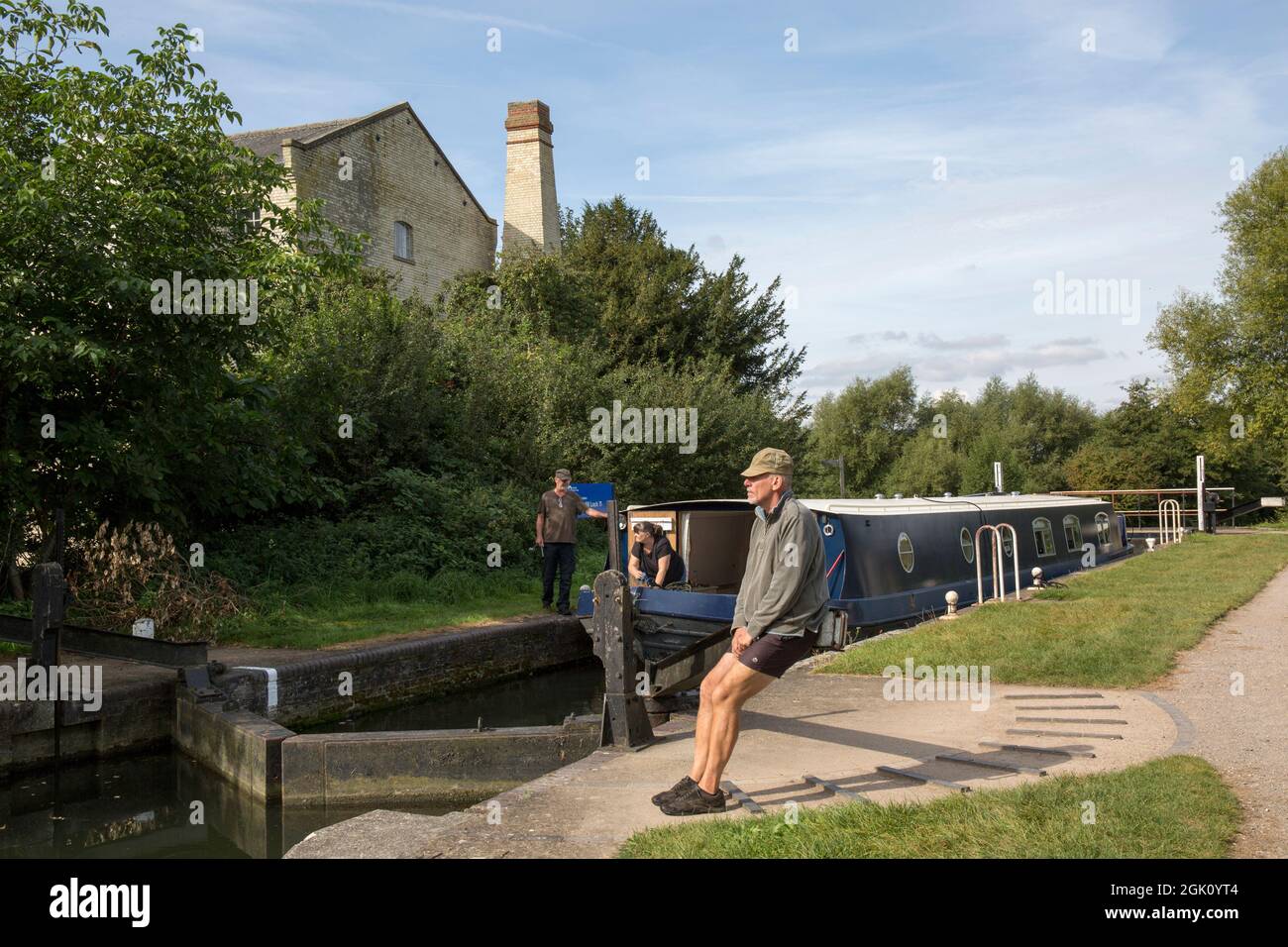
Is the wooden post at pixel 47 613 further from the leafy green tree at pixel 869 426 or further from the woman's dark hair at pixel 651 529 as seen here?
the leafy green tree at pixel 869 426

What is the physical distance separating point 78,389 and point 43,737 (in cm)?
367

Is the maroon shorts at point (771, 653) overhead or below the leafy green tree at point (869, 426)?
below

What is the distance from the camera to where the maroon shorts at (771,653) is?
4.34 meters

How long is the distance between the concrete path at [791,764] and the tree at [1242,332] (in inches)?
1127

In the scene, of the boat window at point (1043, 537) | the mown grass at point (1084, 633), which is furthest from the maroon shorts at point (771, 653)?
the boat window at point (1043, 537)

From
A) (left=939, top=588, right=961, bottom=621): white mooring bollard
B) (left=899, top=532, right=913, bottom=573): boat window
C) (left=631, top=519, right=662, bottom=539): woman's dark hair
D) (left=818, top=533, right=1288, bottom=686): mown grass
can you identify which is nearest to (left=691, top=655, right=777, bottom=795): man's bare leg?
(left=818, top=533, right=1288, bottom=686): mown grass

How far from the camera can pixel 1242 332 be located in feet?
103

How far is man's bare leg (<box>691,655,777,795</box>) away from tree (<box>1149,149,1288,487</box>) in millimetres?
31268

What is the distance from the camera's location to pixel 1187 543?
2277 centimetres

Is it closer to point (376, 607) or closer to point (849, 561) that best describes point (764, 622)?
point (849, 561)

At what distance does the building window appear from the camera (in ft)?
86.1

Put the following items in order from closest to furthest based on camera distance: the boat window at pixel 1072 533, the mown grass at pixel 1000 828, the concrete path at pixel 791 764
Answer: the mown grass at pixel 1000 828, the concrete path at pixel 791 764, the boat window at pixel 1072 533
